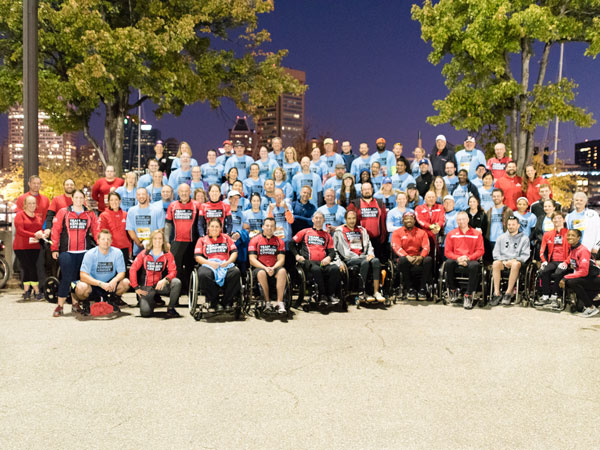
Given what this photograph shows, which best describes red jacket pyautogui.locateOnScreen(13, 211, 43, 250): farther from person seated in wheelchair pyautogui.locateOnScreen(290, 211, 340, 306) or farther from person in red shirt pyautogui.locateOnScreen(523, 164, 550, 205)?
person in red shirt pyautogui.locateOnScreen(523, 164, 550, 205)

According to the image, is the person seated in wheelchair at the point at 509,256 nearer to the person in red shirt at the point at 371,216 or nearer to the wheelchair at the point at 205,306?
the person in red shirt at the point at 371,216

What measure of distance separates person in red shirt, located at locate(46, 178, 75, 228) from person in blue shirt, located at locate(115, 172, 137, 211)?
814 mm

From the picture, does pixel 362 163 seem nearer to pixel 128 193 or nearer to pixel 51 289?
pixel 128 193

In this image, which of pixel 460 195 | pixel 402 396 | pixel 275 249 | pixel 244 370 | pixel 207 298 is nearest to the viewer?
pixel 402 396

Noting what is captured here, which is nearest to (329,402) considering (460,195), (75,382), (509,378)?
(509,378)

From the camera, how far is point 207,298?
6918 millimetres

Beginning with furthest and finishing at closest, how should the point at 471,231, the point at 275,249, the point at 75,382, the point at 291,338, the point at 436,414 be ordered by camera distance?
the point at 471,231 → the point at 275,249 → the point at 291,338 → the point at 75,382 → the point at 436,414

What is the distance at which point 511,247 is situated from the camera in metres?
8.14

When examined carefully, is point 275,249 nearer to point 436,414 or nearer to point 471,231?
point 471,231

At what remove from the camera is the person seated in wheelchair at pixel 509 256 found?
7.95 metres

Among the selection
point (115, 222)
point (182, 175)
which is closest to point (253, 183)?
point (182, 175)

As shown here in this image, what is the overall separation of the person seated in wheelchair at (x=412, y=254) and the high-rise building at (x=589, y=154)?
468 ft

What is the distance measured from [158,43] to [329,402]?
1235 cm

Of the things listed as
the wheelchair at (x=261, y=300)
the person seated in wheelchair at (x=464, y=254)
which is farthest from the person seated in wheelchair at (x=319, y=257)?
the person seated in wheelchair at (x=464, y=254)
